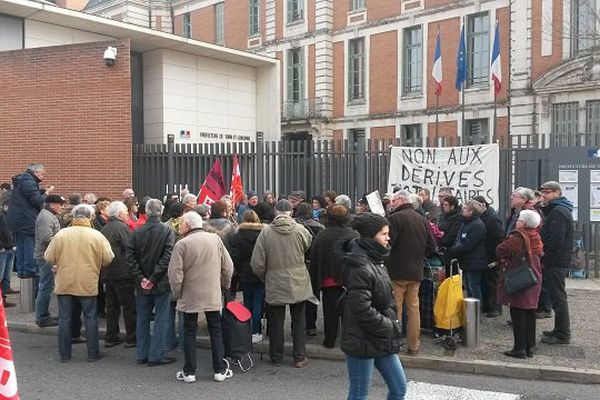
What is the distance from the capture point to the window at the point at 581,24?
24.9 metres

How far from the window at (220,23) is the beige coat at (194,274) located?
37279 mm

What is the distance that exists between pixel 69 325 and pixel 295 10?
32804 mm

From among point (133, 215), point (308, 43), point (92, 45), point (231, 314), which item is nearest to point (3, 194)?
point (133, 215)

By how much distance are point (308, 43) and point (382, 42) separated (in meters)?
4.93

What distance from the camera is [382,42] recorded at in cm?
3366

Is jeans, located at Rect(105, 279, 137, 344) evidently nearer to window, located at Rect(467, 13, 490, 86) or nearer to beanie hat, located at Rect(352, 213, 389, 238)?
beanie hat, located at Rect(352, 213, 389, 238)

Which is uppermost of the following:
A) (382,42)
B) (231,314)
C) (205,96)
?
(382,42)

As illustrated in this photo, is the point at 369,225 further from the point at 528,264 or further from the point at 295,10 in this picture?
the point at 295,10

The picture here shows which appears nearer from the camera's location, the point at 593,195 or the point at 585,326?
the point at 585,326

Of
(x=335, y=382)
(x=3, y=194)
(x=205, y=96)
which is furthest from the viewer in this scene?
(x=205, y=96)

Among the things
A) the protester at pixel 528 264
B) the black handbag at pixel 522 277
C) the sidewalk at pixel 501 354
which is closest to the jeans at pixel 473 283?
the sidewalk at pixel 501 354

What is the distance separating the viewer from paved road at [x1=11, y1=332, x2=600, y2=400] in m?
5.81

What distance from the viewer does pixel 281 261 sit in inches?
266

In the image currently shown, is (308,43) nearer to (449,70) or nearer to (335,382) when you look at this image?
(449,70)
